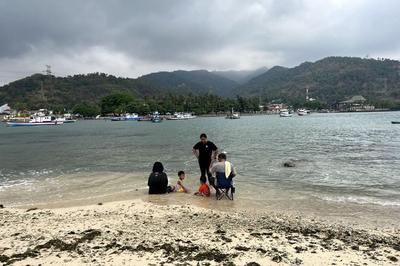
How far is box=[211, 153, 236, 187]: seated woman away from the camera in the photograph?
1405 centimetres

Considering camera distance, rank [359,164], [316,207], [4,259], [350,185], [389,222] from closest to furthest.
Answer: [4,259]
[389,222]
[316,207]
[350,185]
[359,164]

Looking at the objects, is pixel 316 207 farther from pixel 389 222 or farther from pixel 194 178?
pixel 194 178

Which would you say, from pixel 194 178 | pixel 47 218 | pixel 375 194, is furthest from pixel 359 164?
pixel 47 218

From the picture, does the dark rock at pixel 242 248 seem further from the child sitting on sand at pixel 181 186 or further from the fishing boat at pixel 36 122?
the fishing boat at pixel 36 122

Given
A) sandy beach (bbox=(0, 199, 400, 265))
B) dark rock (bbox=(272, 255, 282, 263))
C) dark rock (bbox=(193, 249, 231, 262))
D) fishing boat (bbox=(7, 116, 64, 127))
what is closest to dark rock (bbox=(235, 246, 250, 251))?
sandy beach (bbox=(0, 199, 400, 265))

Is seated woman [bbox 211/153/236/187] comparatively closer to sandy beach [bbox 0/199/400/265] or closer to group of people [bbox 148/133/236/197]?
group of people [bbox 148/133/236/197]

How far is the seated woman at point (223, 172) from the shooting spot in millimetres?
14055

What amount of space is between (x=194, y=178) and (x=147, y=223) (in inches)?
387

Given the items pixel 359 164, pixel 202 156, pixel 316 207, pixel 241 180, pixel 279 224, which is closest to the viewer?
pixel 279 224

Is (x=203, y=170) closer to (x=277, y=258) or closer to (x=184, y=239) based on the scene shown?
(x=184, y=239)

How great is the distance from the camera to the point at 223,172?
46.1 feet

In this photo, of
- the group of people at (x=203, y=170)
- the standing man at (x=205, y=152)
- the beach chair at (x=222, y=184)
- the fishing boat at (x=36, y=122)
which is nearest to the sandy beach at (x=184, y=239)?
the beach chair at (x=222, y=184)

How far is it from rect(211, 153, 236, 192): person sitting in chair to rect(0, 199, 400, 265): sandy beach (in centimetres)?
211

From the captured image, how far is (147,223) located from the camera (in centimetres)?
1063
